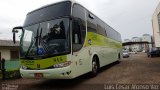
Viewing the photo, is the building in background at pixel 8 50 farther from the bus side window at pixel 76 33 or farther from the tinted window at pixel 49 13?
the bus side window at pixel 76 33

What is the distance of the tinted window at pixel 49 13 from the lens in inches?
330

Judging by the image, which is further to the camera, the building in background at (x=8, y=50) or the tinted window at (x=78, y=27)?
the building in background at (x=8, y=50)

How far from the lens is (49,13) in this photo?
28.3 feet

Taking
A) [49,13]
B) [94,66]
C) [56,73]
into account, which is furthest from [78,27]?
[94,66]

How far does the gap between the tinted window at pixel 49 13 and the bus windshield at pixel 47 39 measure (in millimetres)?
261

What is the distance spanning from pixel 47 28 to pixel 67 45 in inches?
47.3

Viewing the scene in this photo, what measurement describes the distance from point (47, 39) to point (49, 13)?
1.28 meters

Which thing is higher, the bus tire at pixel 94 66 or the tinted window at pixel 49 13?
the tinted window at pixel 49 13

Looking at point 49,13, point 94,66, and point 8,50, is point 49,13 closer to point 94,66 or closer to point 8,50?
point 94,66

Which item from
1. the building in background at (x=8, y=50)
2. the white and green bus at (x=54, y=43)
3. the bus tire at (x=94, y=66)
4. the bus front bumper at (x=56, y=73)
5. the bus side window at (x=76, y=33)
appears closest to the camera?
the bus front bumper at (x=56, y=73)

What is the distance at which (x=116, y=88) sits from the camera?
7578 mm

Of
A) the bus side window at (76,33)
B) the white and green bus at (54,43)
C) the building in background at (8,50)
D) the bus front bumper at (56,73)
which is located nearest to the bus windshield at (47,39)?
the white and green bus at (54,43)

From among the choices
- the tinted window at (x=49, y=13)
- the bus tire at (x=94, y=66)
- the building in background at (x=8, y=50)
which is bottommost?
the bus tire at (x=94, y=66)

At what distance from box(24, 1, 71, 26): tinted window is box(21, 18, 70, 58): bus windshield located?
26cm
